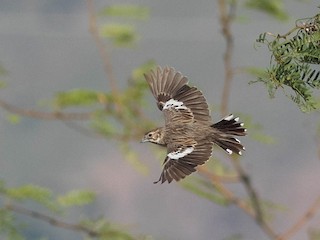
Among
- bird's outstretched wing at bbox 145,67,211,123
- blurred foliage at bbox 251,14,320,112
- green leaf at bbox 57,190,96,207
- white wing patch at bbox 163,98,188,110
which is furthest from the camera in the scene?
green leaf at bbox 57,190,96,207

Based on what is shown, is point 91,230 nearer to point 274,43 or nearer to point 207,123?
point 207,123

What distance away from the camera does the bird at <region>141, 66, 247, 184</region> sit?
2527 millimetres

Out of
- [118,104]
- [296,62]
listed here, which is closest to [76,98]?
[118,104]

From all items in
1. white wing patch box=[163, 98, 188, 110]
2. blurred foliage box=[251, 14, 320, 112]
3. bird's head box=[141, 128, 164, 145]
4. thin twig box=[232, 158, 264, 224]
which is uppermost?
thin twig box=[232, 158, 264, 224]

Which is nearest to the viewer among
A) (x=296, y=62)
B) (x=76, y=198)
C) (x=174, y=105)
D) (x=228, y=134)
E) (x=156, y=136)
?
(x=296, y=62)

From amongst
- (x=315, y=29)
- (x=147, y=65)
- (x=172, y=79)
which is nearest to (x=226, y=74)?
(x=147, y=65)

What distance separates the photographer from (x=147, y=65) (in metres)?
4.96

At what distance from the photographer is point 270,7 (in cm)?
546

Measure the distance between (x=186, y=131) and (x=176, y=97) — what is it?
1.13ft

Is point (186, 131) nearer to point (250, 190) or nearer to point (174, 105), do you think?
point (174, 105)

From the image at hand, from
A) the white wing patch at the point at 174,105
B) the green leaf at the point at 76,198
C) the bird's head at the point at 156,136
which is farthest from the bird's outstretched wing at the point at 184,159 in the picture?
the green leaf at the point at 76,198

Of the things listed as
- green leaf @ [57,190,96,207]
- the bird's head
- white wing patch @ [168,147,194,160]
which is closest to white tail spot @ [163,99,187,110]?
the bird's head

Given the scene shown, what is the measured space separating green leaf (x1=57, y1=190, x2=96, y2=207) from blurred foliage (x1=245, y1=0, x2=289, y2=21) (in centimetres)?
160

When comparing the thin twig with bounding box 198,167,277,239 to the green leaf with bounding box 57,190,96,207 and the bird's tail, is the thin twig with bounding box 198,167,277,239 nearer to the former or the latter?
the green leaf with bounding box 57,190,96,207
